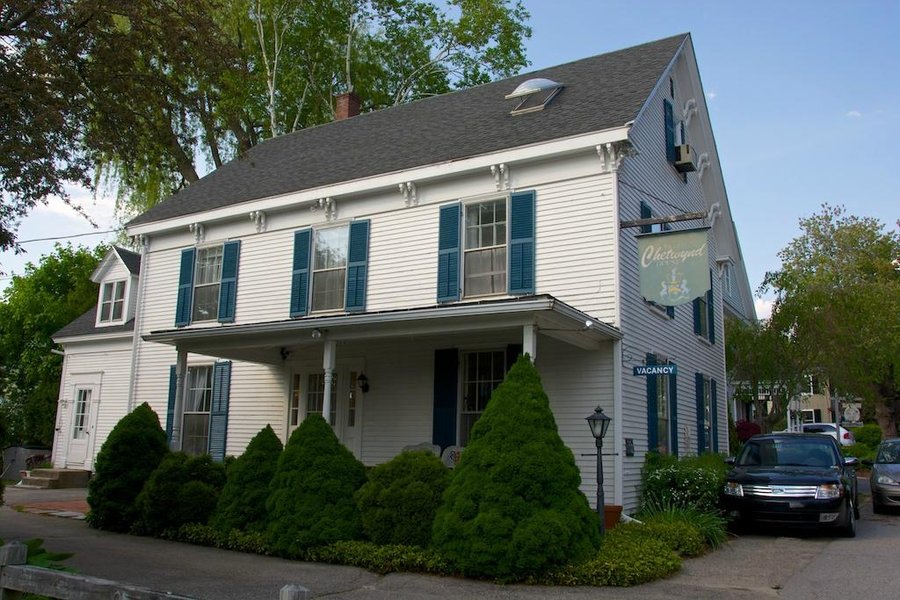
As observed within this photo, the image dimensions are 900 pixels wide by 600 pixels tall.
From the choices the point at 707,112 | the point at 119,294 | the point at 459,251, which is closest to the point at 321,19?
the point at 119,294

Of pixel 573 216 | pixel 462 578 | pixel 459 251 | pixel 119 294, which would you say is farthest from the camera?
pixel 119 294

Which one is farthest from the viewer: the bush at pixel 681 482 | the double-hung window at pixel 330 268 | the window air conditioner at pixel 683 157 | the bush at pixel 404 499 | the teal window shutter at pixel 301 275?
the window air conditioner at pixel 683 157

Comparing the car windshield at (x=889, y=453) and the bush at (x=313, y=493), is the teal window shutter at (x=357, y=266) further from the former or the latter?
the car windshield at (x=889, y=453)

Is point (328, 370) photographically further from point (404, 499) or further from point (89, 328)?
point (89, 328)

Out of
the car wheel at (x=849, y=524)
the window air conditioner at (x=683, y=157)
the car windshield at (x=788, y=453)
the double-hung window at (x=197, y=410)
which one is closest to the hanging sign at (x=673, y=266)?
the car windshield at (x=788, y=453)

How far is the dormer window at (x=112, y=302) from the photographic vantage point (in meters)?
19.5

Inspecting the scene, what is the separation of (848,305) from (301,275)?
56.6 ft

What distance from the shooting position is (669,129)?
51.0ft

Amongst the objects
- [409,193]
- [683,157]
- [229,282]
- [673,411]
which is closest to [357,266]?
[409,193]

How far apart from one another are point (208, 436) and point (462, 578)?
9435 millimetres

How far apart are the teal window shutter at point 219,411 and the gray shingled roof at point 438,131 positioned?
361cm

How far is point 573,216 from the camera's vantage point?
12.4 meters

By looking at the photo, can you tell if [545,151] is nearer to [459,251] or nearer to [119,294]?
[459,251]

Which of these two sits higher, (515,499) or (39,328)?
(39,328)
